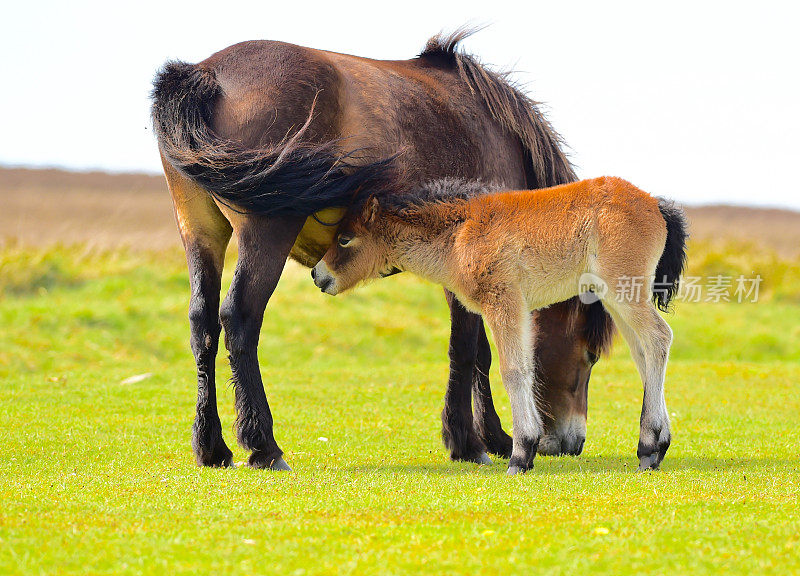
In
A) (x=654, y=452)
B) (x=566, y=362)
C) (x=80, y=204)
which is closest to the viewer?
(x=654, y=452)

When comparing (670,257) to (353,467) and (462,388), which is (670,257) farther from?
(353,467)

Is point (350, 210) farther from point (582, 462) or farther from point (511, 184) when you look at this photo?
point (582, 462)

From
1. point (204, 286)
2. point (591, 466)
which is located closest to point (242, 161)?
point (204, 286)

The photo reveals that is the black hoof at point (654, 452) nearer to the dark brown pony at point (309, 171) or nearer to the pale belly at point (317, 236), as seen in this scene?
the dark brown pony at point (309, 171)

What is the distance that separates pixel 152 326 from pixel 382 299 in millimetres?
5150

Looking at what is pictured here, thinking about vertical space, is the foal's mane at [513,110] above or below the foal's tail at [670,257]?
above

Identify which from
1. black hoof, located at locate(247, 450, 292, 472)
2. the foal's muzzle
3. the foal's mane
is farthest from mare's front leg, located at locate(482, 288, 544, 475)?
the foal's mane

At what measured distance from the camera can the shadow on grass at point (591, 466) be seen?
7.57m

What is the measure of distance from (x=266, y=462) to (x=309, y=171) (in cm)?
229

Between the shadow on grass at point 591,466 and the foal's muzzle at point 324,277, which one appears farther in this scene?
the foal's muzzle at point 324,277

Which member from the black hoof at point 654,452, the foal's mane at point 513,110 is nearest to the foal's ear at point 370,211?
the foal's mane at point 513,110

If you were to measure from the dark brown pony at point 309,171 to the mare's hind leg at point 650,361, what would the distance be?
0.99 m

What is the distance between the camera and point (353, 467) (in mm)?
7836

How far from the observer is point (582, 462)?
8242 mm
